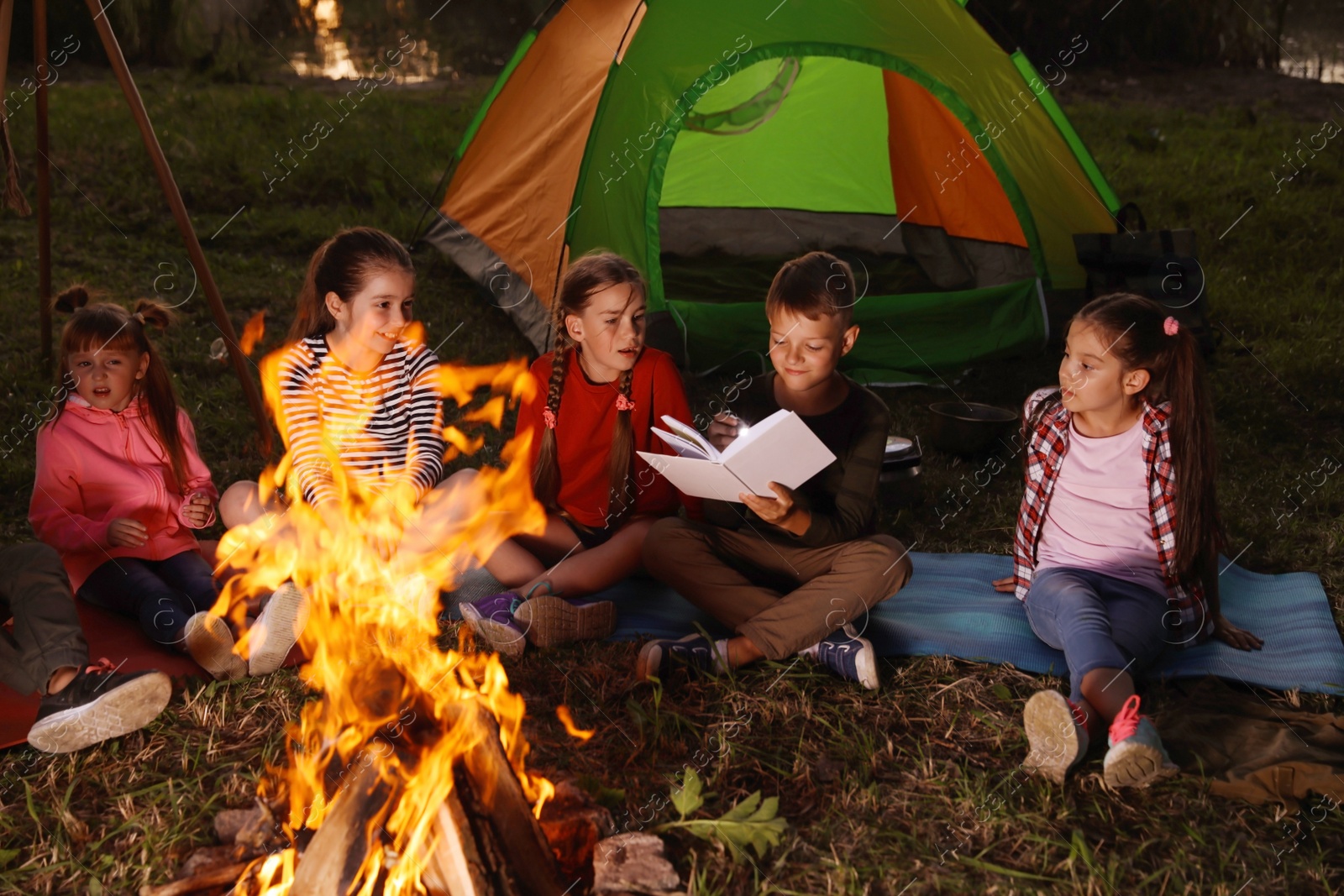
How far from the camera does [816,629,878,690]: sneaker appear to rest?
8.54ft

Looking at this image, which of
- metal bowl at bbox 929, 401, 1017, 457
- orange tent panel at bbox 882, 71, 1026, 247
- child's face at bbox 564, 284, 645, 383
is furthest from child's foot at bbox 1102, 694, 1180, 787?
orange tent panel at bbox 882, 71, 1026, 247

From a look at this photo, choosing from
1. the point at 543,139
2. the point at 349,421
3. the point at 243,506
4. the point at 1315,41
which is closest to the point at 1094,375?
the point at 349,421

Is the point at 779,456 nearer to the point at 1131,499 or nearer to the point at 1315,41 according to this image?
the point at 1131,499

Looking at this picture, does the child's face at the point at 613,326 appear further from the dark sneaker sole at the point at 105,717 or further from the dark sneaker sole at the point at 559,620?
the dark sneaker sole at the point at 105,717

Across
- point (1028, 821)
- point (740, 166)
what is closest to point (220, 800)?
point (1028, 821)

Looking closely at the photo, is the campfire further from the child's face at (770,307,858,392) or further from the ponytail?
the child's face at (770,307,858,392)

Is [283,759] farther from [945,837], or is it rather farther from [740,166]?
[740,166]

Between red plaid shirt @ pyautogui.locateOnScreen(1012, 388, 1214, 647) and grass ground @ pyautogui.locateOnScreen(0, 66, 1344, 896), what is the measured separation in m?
0.26

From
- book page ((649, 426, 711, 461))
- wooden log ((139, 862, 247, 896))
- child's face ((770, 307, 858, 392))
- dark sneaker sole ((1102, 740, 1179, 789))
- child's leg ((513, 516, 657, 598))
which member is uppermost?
child's face ((770, 307, 858, 392))

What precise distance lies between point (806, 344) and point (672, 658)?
2.78 feet

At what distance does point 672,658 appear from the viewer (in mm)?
2646

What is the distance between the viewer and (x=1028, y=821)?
2.16m

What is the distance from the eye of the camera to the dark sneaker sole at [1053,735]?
2.23 meters

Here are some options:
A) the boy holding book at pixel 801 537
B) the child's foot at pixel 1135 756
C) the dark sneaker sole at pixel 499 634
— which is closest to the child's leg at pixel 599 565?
the boy holding book at pixel 801 537
